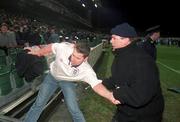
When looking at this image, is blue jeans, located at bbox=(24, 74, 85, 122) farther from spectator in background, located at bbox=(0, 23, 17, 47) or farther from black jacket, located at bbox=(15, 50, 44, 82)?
spectator in background, located at bbox=(0, 23, 17, 47)

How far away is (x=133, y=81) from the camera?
15.3 ft

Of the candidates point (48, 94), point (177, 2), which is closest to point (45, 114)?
point (48, 94)

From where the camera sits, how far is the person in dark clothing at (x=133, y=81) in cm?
453

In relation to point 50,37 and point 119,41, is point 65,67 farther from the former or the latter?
point 50,37

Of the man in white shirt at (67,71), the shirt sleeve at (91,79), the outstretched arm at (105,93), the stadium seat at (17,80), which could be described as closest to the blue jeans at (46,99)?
the man in white shirt at (67,71)

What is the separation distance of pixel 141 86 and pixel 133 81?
0.63 feet

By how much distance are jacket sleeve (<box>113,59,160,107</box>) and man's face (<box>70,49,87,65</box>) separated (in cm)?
205

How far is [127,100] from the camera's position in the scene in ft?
15.1

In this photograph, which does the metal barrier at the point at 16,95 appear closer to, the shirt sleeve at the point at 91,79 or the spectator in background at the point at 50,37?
the shirt sleeve at the point at 91,79

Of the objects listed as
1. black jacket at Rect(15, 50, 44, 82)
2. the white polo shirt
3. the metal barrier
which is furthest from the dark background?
the white polo shirt

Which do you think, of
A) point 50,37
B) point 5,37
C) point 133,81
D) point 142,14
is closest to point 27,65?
point 133,81

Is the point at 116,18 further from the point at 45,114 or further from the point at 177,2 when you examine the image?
the point at 45,114

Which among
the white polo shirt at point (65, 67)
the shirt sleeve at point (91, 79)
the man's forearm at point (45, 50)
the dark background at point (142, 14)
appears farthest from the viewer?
the dark background at point (142, 14)

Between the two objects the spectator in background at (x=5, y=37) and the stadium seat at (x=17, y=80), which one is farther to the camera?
the spectator in background at (x=5, y=37)
